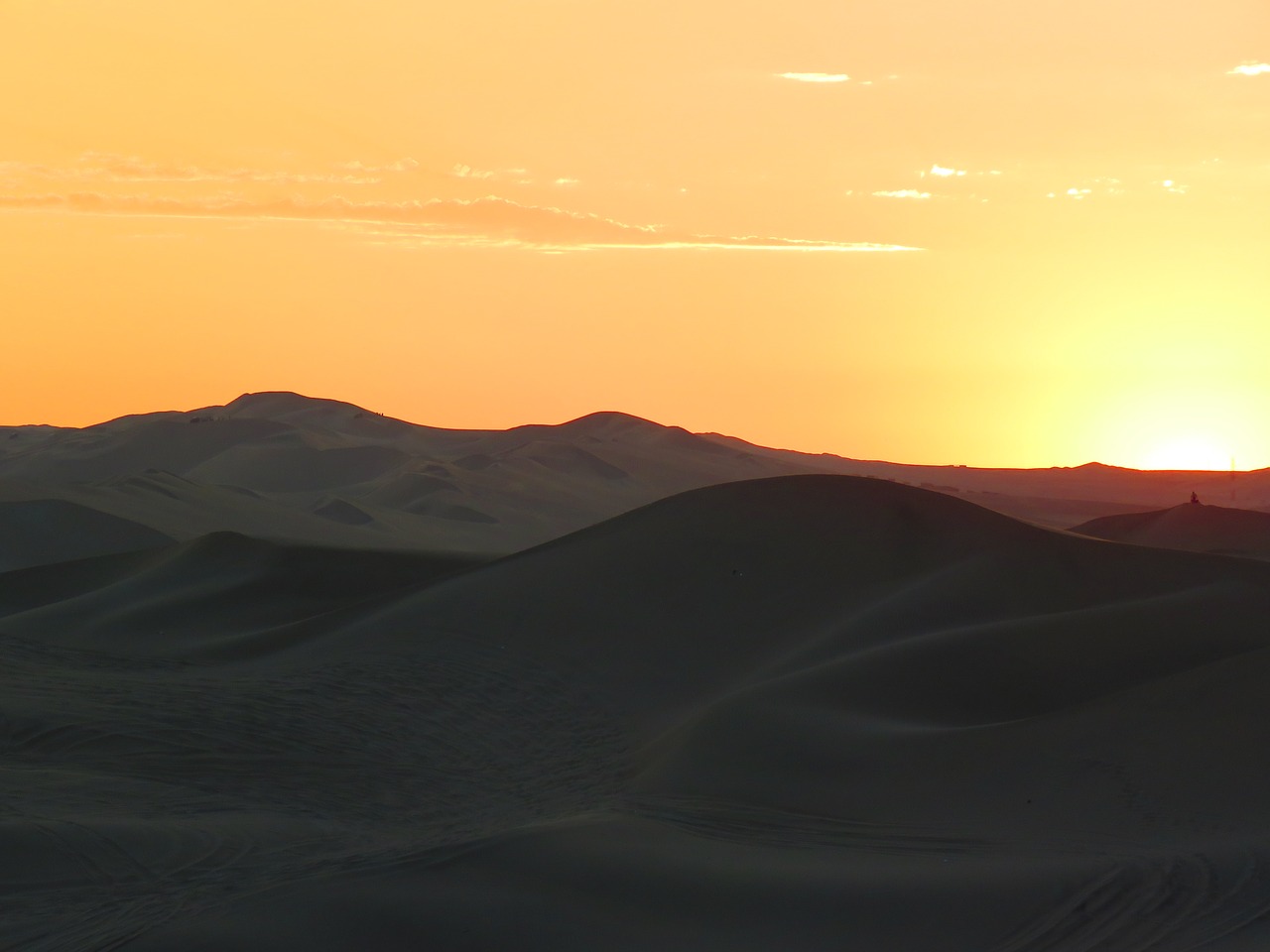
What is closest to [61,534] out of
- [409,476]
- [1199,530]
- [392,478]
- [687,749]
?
[409,476]

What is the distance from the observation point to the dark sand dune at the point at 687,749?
727 cm

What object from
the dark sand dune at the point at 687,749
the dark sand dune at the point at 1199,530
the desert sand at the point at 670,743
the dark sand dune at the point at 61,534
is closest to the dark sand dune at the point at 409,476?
the dark sand dune at the point at 61,534

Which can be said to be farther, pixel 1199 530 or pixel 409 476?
pixel 409 476

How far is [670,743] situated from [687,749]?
0.50m

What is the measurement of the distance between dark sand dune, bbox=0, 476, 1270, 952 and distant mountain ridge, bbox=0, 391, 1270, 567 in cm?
1020

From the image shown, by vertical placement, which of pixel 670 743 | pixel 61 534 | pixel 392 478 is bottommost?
pixel 670 743

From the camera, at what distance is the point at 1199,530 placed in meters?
A: 31.1

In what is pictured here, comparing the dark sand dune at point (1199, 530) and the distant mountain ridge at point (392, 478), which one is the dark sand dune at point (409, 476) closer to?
the distant mountain ridge at point (392, 478)

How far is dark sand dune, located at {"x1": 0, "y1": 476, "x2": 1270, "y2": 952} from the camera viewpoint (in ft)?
23.9

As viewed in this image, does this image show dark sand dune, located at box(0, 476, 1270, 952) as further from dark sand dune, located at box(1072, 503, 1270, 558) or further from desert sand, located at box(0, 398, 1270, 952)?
dark sand dune, located at box(1072, 503, 1270, 558)

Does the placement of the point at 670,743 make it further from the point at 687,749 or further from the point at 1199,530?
the point at 1199,530

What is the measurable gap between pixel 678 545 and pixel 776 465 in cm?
6539

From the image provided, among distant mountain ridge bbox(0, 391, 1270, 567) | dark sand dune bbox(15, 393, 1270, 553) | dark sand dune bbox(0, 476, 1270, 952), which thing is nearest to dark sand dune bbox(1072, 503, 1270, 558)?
dark sand dune bbox(0, 476, 1270, 952)

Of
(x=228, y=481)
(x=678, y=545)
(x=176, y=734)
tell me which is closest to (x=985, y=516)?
(x=678, y=545)
